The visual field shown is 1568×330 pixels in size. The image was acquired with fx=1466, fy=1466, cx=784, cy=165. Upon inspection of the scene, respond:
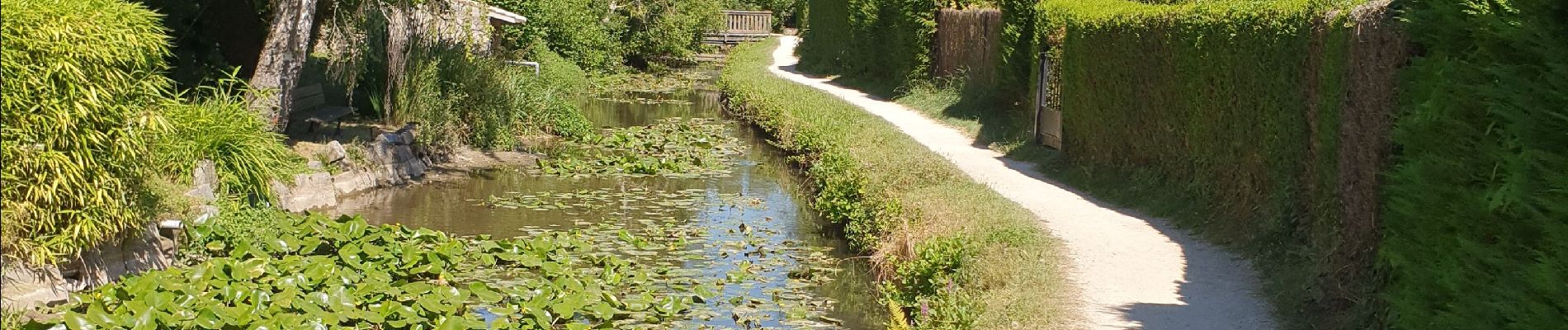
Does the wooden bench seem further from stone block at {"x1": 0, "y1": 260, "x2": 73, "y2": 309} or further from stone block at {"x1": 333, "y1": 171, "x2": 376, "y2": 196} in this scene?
stone block at {"x1": 0, "y1": 260, "x2": 73, "y2": 309}

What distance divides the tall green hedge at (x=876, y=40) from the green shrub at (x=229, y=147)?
1559cm

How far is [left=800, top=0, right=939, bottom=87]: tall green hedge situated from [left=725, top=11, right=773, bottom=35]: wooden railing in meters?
13.0

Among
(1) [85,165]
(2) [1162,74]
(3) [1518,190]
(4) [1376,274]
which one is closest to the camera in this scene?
(3) [1518,190]

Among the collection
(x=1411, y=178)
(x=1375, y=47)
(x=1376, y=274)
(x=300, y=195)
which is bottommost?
(x=300, y=195)

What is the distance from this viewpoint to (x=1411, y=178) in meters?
6.08

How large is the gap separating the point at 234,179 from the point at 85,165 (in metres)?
2.66

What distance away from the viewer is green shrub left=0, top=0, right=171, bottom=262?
7285mm

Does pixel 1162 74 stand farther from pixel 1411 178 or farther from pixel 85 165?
pixel 85 165

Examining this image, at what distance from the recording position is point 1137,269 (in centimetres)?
926

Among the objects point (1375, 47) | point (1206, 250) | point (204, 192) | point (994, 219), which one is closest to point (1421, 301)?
point (1375, 47)

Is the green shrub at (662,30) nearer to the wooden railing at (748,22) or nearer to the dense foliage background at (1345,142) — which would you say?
the wooden railing at (748,22)

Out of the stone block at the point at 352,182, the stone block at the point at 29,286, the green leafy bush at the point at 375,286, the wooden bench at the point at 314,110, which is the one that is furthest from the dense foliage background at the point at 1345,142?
the wooden bench at the point at 314,110

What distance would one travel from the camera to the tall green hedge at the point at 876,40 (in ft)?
84.7

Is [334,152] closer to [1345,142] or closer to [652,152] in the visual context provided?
[652,152]
